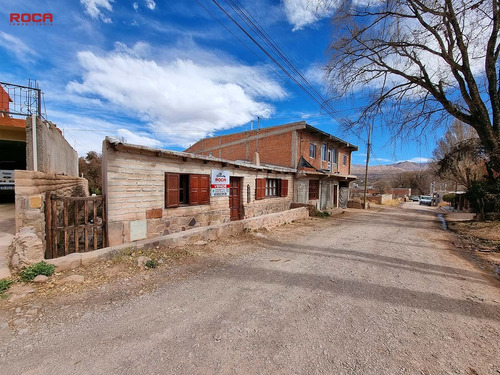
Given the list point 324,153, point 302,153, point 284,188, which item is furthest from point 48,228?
point 324,153

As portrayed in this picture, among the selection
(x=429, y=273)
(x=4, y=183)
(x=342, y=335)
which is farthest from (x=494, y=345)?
(x=4, y=183)

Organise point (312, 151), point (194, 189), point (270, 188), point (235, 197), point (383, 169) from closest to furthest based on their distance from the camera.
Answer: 1. point (194, 189)
2. point (235, 197)
3. point (270, 188)
4. point (312, 151)
5. point (383, 169)

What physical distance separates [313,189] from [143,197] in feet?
43.6

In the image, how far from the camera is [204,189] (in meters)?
8.30

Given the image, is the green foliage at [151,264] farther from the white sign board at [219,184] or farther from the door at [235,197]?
the door at [235,197]

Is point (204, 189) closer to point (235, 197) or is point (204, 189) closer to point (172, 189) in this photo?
point (172, 189)

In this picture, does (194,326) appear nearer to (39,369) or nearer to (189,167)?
(39,369)

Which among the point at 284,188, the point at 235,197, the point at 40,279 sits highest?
the point at 284,188

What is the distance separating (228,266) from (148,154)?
155 inches

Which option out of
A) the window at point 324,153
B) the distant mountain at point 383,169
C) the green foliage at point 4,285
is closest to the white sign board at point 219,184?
the green foliage at point 4,285

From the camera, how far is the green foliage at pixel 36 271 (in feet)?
12.0

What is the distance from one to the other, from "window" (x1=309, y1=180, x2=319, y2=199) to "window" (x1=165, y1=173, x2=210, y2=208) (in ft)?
33.6

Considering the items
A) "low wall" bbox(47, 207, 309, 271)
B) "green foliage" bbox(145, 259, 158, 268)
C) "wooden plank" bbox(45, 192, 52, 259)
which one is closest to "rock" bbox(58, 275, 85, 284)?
"low wall" bbox(47, 207, 309, 271)

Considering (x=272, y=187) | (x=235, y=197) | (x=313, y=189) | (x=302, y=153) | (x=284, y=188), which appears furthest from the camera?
(x=313, y=189)
